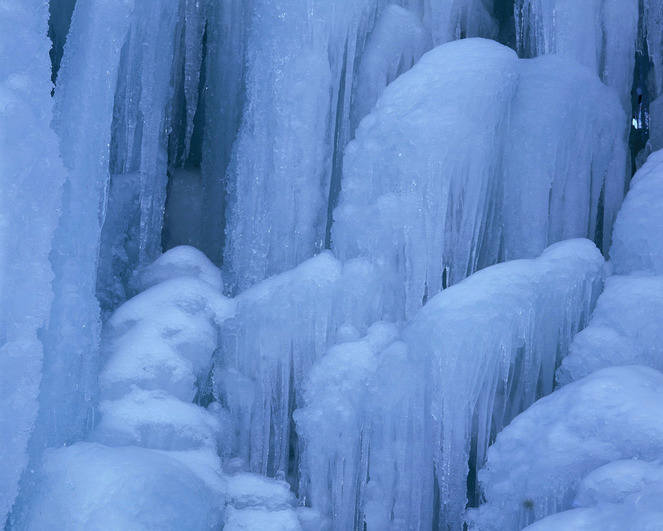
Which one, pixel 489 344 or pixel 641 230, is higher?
pixel 641 230

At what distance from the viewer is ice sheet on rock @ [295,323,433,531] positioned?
4.54m

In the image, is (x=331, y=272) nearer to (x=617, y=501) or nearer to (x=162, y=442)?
(x=162, y=442)

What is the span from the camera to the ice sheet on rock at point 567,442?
3.75 metres

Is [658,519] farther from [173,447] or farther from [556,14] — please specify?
[556,14]

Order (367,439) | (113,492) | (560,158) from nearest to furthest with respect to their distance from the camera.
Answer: (113,492) < (367,439) < (560,158)


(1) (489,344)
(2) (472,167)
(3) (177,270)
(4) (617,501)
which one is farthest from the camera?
(3) (177,270)

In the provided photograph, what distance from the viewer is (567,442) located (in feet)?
12.7

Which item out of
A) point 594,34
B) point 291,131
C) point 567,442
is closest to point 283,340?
point 291,131

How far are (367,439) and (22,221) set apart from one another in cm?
195

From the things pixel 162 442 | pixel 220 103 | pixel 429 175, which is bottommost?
pixel 162 442

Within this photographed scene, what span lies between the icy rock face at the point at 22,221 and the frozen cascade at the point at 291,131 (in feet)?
4.86

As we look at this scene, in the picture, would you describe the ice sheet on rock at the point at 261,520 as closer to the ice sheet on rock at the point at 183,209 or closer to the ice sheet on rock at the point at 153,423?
the ice sheet on rock at the point at 153,423

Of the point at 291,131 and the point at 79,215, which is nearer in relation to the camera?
the point at 79,215

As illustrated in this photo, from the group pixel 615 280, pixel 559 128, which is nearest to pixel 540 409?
pixel 615 280
